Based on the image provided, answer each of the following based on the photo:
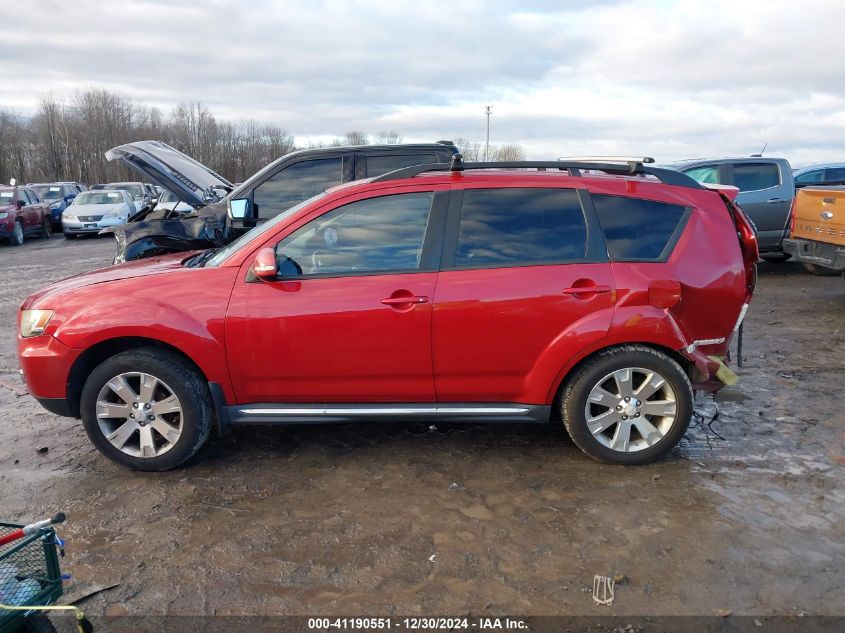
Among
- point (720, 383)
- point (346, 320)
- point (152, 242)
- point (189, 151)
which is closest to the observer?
point (346, 320)

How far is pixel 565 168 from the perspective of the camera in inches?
170

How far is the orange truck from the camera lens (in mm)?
7785

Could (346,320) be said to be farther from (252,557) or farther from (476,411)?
(252,557)

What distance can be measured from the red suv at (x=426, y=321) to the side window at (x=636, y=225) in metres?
0.01

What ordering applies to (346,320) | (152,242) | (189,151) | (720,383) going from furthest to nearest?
(189,151) → (152,242) → (720,383) → (346,320)

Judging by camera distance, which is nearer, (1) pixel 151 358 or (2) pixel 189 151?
(1) pixel 151 358

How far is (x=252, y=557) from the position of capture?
321cm

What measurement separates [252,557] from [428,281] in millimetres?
1776

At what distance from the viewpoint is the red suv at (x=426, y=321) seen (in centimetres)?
392

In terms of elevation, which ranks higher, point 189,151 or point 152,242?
point 189,151

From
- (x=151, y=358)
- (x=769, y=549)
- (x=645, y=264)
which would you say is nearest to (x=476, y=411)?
(x=645, y=264)

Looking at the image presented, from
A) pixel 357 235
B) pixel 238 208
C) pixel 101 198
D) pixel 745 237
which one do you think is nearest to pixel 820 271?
pixel 745 237

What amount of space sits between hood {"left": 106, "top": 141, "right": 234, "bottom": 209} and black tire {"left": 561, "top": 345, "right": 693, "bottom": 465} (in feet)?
18.1

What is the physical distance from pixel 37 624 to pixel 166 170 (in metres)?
6.27
